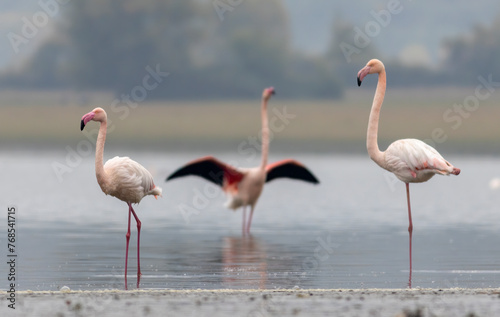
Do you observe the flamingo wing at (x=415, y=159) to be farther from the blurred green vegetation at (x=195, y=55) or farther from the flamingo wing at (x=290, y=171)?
the blurred green vegetation at (x=195, y=55)

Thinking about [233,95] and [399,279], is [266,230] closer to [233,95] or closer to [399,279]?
[399,279]

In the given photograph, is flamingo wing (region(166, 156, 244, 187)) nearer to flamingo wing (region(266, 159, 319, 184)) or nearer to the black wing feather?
the black wing feather

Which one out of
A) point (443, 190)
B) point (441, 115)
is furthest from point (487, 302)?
point (441, 115)

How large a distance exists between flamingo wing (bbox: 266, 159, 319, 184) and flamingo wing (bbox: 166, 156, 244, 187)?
66 centimetres

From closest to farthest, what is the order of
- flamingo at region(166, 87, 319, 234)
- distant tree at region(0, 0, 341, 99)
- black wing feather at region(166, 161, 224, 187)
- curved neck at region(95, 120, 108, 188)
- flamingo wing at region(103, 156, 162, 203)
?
1. curved neck at region(95, 120, 108, 188)
2. flamingo wing at region(103, 156, 162, 203)
3. black wing feather at region(166, 161, 224, 187)
4. flamingo at region(166, 87, 319, 234)
5. distant tree at region(0, 0, 341, 99)

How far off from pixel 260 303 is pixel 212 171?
30.5 feet

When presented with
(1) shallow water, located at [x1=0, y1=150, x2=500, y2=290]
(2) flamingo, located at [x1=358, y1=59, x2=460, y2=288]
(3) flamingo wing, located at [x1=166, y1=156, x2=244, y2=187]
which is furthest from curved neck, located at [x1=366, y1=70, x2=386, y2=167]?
(3) flamingo wing, located at [x1=166, y1=156, x2=244, y2=187]

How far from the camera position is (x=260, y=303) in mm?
9516

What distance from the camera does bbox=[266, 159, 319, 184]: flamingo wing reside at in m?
19.4

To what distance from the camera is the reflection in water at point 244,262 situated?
38.1ft

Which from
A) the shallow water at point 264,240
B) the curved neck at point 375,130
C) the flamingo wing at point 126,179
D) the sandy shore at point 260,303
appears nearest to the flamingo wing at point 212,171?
the shallow water at point 264,240

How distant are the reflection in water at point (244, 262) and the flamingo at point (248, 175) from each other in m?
1.54

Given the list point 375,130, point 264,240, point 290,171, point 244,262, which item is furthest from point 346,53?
point 244,262

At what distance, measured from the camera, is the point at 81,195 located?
29469 millimetres
